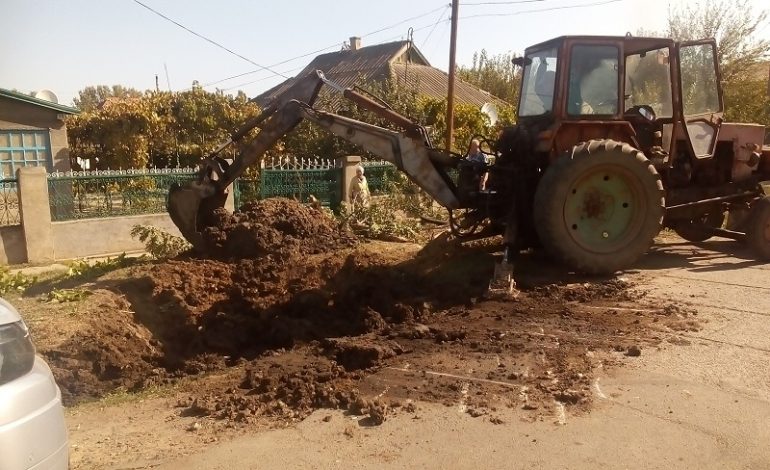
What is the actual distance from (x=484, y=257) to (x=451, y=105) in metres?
9.99

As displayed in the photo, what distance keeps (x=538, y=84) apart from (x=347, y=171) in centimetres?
685

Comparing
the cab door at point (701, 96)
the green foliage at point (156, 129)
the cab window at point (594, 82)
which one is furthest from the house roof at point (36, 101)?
the cab door at point (701, 96)

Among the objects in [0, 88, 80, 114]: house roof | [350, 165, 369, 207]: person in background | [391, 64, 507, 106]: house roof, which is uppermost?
[391, 64, 507, 106]: house roof

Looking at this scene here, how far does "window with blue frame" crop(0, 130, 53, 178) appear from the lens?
17266mm

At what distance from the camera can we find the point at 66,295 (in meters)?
6.82

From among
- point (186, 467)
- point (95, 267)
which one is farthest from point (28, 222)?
point (186, 467)

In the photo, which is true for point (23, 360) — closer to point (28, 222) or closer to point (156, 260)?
point (156, 260)

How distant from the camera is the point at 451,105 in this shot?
17.3 m

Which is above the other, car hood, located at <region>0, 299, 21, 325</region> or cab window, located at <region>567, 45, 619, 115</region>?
cab window, located at <region>567, 45, 619, 115</region>

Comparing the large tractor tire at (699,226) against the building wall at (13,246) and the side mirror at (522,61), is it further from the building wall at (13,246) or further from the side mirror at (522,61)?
the building wall at (13,246)

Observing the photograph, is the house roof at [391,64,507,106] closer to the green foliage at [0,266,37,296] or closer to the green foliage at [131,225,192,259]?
the green foliage at [131,225,192,259]

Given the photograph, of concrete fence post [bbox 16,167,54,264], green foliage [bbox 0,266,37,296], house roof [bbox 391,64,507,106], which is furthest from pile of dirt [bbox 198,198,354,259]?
house roof [bbox 391,64,507,106]

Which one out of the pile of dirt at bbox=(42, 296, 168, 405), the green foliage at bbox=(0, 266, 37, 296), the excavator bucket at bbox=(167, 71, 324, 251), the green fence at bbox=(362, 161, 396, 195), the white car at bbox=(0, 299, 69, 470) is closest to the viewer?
the white car at bbox=(0, 299, 69, 470)

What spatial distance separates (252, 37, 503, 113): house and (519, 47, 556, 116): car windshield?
20684 millimetres
